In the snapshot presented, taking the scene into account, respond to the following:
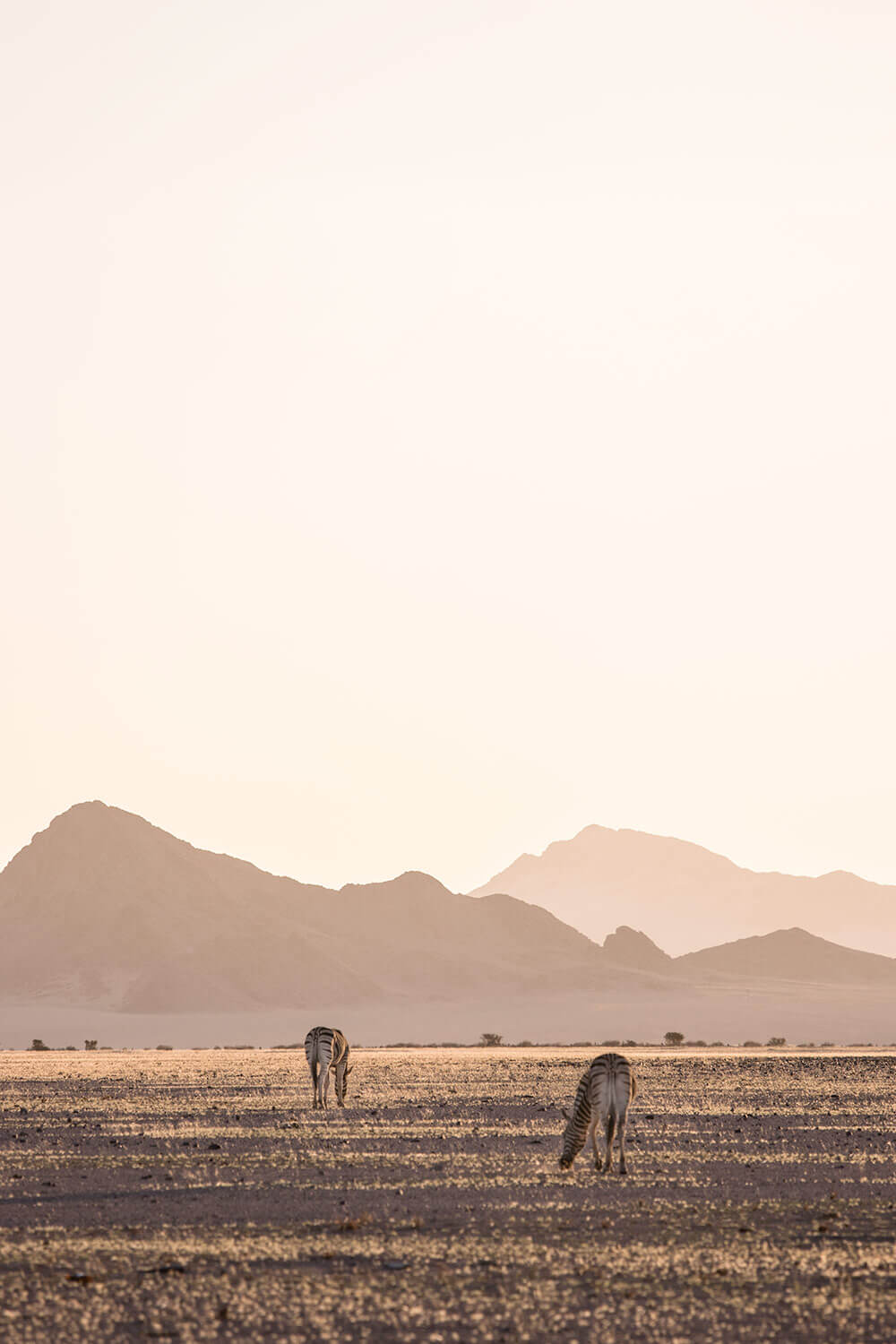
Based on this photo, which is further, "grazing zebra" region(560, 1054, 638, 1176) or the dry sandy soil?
"grazing zebra" region(560, 1054, 638, 1176)

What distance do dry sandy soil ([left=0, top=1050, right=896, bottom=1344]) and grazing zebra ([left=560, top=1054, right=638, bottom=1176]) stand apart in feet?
1.81

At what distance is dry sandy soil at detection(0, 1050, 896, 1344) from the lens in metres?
15.7

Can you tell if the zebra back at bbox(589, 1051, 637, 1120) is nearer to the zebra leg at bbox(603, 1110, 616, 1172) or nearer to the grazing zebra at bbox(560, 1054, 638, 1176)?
the grazing zebra at bbox(560, 1054, 638, 1176)

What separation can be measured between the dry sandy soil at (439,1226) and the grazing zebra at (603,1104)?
55cm

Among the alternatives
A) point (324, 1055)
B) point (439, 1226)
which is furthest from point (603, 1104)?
point (324, 1055)

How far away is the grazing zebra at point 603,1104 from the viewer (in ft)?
85.7

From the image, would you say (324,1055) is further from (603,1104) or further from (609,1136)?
(603,1104)

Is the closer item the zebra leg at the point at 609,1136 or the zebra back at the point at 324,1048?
the zebra leg at the point at 609,1136

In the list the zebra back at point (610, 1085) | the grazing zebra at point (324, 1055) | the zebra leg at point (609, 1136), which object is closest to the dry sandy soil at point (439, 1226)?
the zebra leg at point (609, 1136)

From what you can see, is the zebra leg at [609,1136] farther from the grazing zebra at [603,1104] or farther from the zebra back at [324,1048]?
the zebra back at [324,1048]

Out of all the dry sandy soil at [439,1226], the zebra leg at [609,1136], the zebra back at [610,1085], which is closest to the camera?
the dry sandy soil at [439,1226]

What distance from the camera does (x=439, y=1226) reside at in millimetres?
21078

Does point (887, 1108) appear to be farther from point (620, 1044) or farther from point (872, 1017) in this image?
point (872, 1017)

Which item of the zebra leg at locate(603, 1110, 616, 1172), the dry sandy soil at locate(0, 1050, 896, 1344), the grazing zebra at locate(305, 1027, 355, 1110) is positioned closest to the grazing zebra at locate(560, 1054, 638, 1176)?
the zebra leg at locate(603, 1110, 616, 1172)
